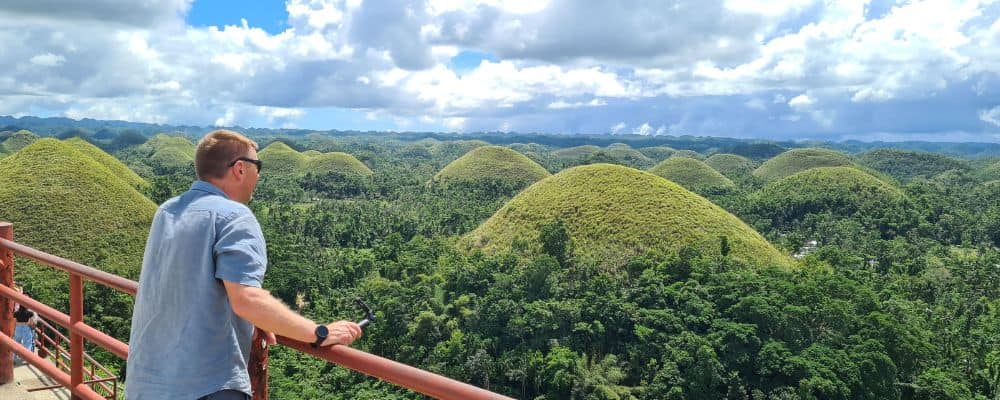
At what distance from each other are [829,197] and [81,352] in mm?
74099

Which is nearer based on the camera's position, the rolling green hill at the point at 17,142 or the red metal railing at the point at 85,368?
the red metal railing at the point at 85,368

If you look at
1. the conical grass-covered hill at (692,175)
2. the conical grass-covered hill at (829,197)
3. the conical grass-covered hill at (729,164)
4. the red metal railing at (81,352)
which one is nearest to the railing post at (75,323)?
the red metal railing at (81,352)

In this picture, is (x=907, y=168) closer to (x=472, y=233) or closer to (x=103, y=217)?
(x=472, y=233)

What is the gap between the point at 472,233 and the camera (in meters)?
48.9

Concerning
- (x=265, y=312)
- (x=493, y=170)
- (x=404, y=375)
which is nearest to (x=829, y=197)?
(x=493, y=170)

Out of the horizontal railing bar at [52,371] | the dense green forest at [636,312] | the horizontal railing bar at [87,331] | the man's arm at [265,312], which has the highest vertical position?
the man's arm at [265,312]

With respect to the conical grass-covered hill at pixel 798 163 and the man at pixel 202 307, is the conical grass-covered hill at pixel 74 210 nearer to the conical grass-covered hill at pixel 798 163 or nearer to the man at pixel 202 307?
the man at pixel 202 307

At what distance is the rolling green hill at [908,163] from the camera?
133000mm

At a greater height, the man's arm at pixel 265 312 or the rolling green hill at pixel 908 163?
the man's arm at pixel 265 312

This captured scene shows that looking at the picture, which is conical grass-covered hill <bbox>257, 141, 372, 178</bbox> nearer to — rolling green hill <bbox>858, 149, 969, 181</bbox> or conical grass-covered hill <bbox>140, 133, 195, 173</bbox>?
conical grass-covered hill <bbox>140, 133, 195, 173</bbox>

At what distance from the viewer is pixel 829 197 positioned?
67250mm

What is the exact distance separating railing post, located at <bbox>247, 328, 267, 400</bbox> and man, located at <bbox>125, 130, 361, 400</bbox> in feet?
0.73

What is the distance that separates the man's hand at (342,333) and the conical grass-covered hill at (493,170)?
8541cm

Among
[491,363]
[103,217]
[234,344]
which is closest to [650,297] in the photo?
[491,363]
